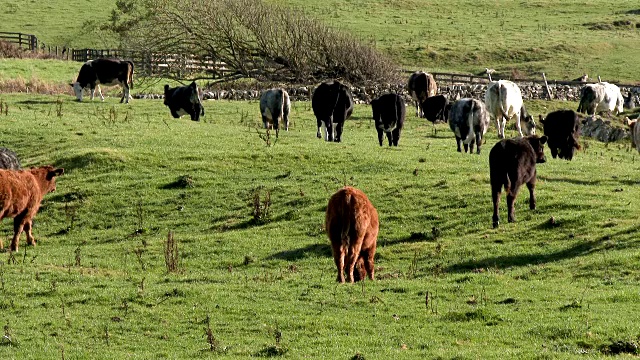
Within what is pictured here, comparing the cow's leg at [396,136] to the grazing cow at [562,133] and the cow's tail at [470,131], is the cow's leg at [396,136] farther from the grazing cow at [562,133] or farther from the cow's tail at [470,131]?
the grazing cow at [562,133]

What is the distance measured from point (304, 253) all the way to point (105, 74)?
25.4 metres

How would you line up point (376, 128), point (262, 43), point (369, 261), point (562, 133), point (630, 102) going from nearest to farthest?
point (369, 261)
point (562, 133)
point (376, 128)
point (630, 102)
point (262, 43)

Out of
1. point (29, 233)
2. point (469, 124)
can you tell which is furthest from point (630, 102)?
point (29, 233)

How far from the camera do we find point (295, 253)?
20.9 m

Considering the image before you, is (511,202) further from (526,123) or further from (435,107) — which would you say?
(435,107)

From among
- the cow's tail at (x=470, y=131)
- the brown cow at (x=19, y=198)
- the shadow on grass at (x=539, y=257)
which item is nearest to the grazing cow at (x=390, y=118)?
the cow's tail at (x=470, y=131)

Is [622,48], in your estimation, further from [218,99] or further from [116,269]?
[116,269]

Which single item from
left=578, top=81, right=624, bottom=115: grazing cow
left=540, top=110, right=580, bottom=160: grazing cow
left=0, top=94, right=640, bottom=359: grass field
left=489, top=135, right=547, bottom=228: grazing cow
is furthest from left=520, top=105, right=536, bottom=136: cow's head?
left=489, top=135, right=547, bottom=228: grazing cow

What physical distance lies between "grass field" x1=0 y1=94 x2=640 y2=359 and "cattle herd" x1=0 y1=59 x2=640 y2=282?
2.36 ft

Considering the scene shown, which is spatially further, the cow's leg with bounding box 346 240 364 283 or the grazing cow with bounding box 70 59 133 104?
the grazing cow with bounding box 70 59 133 104

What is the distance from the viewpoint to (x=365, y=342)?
13.7m

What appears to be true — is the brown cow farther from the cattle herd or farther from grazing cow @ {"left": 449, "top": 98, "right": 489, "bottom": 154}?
grazing cow @ {"left": 449, "top": 98, "right": 489, "bottom": 154}

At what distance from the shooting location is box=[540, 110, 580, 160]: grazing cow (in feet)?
104

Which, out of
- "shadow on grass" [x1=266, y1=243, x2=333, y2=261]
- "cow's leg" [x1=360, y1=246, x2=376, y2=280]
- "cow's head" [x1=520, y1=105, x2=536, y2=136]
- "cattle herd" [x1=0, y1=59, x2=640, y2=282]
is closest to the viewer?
"cattle herd" [x1=0, y1=59, x2=640, y2=282]
